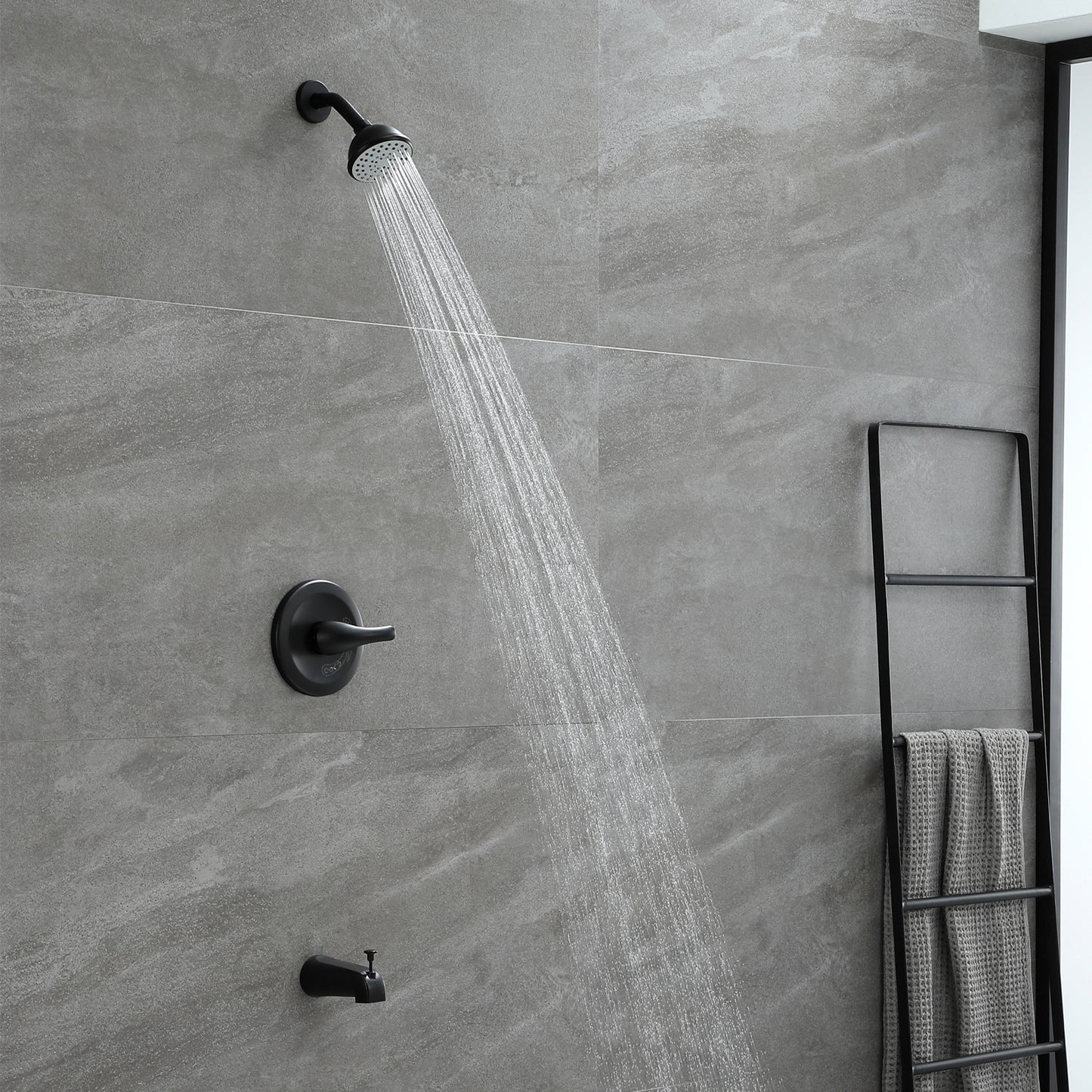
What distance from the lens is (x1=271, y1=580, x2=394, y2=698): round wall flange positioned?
1773 millimetres

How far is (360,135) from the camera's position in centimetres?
167

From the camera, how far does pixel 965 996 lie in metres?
2.24

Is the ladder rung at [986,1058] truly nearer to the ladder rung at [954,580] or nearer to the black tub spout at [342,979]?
the ladder rung at [954,580]

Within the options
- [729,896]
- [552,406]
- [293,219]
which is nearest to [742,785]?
[729,896]

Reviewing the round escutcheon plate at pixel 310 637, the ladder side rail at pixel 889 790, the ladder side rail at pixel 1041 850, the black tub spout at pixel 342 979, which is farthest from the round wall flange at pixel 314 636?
the ladder side rail at pixel 1041 850

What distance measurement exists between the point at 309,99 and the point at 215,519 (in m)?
0.59

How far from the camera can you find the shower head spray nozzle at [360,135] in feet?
5.43

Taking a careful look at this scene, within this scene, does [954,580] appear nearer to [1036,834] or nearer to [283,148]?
[1036,834]

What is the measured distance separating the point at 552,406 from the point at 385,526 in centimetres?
33

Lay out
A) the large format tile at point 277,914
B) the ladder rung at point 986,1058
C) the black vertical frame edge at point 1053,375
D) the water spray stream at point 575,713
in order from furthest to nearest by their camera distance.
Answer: the black vertical frame edge at point 1053,375, the ladder rung at point 986,1058, the water spray stream at point 575,713, the large format tile at point 277,914

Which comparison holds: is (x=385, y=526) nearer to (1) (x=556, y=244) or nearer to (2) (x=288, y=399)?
(2) (x=288, y=399)

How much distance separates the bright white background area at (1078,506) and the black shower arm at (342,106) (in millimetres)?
1452

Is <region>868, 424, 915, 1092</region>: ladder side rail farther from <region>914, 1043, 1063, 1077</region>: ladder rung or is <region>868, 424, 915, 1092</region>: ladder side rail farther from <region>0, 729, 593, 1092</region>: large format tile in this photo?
<region>0, 729, 593, 1092</region>: large format tile

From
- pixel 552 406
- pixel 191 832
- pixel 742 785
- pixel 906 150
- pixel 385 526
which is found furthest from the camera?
pixel 906 150
